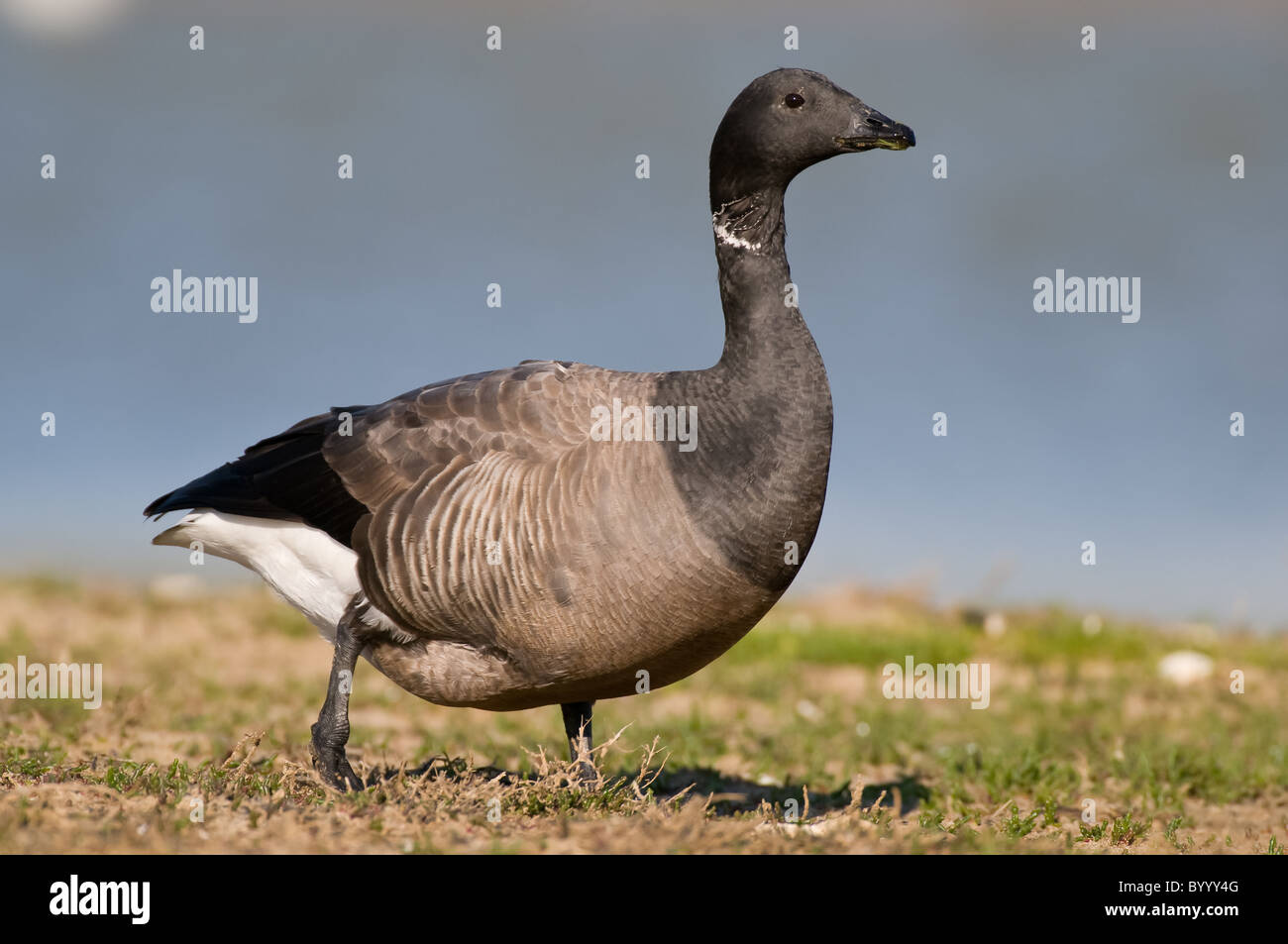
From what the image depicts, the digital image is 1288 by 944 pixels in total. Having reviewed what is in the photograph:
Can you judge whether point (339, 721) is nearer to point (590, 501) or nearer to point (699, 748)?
point (590, 501)

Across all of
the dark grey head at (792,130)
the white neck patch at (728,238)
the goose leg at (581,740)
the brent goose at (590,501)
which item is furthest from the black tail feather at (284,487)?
the dark grey head at (792,130)

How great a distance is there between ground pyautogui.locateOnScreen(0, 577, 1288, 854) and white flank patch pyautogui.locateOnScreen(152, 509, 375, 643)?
3.08 feet

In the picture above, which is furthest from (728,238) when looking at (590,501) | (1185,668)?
(1185,668)

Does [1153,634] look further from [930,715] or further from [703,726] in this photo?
[703,726]

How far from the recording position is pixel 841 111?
691 cm

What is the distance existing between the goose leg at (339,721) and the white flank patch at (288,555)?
22cm

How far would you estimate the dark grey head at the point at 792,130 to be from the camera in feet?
22.6

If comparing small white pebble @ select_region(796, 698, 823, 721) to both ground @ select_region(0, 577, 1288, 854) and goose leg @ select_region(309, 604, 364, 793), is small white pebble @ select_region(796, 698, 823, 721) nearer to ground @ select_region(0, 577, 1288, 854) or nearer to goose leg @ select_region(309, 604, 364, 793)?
ground @ select_region(0, 577, 1288, 854)

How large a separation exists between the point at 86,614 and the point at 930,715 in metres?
9.54

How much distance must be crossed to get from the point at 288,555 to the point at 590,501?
2234mm

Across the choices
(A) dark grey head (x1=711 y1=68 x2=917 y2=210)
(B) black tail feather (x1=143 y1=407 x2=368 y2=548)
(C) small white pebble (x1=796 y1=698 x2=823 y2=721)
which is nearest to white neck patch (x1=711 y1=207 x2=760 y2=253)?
(A) dark grey head (x1=711 y1=68 x2=917 y2=210)

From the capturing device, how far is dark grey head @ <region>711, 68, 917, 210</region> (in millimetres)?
6898

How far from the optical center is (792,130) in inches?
273

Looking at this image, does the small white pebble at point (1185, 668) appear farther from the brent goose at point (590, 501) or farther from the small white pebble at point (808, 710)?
the brent goose at point (590, 501)
